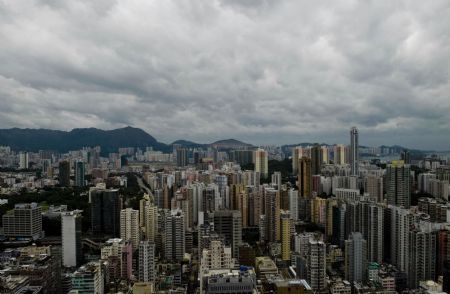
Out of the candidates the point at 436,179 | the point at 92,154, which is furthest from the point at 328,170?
the point at 92,154

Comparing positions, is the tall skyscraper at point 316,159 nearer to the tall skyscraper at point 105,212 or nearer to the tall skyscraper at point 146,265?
the tall skyscraper at point 105,212

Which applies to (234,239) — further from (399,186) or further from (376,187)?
(376,187)

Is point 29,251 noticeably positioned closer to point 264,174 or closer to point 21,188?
point 21,188

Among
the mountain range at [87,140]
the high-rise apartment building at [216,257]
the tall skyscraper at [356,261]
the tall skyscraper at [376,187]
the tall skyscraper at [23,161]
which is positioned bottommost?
the tall skyscraper at [356,261]

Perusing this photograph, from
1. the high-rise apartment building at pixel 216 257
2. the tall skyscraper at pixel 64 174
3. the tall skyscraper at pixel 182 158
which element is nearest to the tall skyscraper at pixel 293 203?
the high-rise apartment building at pixel 216 257

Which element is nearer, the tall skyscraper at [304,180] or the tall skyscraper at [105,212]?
the tall skyscraper at [105,212]

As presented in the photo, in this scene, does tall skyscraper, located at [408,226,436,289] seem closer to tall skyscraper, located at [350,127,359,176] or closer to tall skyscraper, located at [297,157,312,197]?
tall skyscraper, located at [297,157,312,197]
